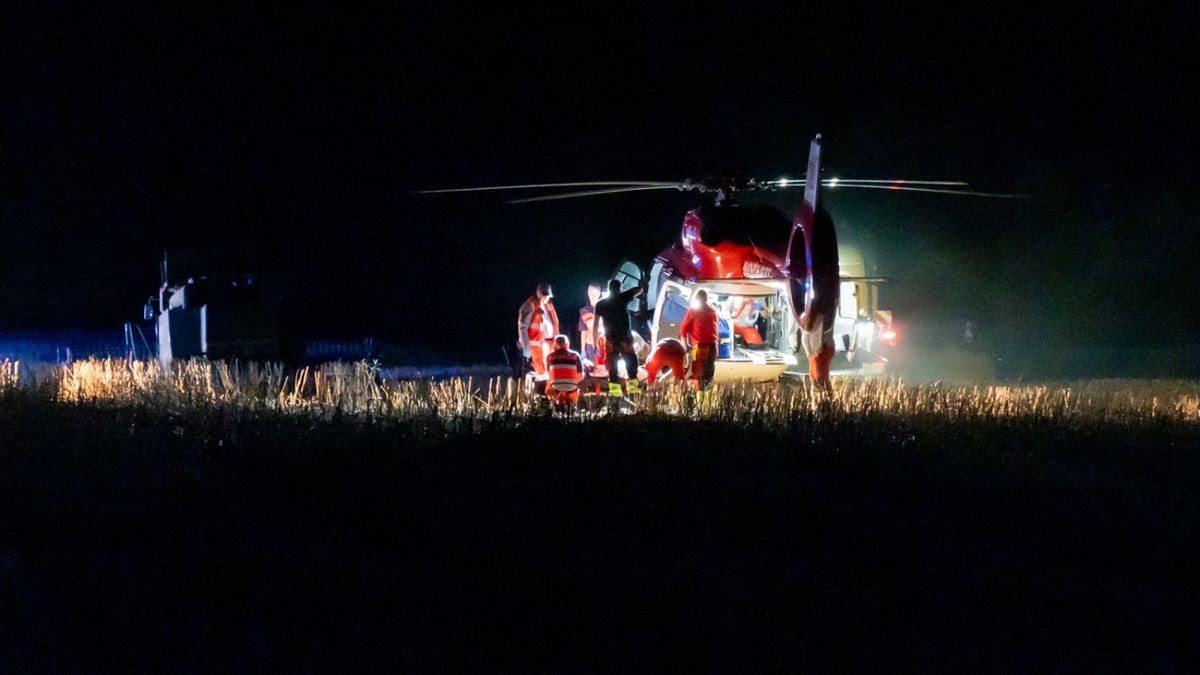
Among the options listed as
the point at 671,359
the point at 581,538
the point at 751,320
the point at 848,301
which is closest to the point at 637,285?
the point at 751,320

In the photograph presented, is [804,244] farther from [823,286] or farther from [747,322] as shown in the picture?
[747,322]

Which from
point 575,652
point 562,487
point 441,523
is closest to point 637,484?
point 562,487

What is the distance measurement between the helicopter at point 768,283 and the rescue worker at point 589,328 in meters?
0.41

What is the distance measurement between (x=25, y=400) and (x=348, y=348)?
18152 millimetres

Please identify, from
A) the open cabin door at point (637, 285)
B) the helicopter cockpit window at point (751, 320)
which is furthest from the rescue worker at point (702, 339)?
the helicopter cockpit window at point (751, 320)

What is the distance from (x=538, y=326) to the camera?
15.4 meters

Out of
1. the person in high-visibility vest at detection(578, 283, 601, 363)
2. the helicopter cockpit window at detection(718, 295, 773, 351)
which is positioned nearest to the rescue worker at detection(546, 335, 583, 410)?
the person in high-visibility vest at detection(578, 283, 601, 363)

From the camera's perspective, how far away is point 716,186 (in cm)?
1570

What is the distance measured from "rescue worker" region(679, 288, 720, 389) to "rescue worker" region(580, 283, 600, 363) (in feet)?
6.88

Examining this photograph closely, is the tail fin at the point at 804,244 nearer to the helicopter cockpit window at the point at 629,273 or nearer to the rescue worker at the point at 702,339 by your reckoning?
the rescue worker at the point at 702,339

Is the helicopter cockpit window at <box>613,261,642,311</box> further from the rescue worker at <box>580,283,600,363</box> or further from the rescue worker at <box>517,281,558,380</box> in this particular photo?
the rescue worker at <box>517,281,558,380</box>

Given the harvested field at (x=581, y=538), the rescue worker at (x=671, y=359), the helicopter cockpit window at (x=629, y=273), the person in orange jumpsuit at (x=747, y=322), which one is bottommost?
the harvested field at (x=581, y=538)

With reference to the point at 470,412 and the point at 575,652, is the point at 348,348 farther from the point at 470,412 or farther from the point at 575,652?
the point at 575,652

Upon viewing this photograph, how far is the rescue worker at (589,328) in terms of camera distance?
52.3 ft
